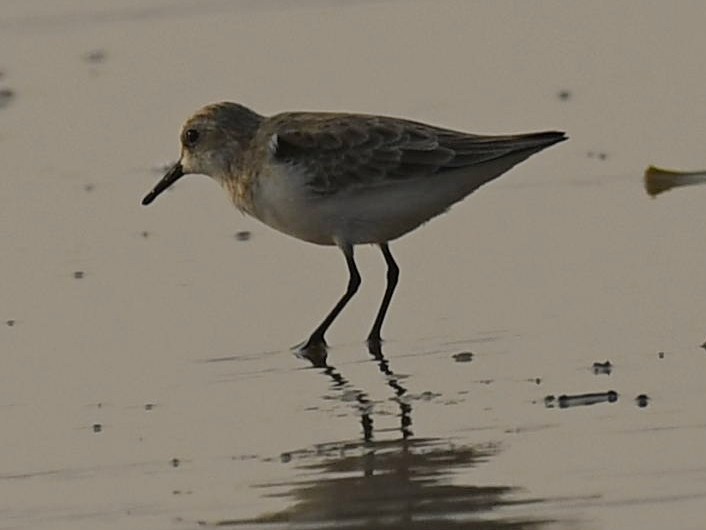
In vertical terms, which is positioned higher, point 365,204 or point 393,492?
point 365,204

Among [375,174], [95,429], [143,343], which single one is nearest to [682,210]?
[375,174]

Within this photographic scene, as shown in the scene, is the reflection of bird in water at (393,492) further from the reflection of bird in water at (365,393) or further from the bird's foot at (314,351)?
the bird's foot at (314,351)

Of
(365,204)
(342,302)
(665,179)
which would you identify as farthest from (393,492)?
(665,179)

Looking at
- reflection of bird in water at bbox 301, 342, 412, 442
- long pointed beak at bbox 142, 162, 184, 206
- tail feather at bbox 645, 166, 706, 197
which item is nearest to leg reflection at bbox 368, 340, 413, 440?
reflection of bird in water at bbox 301, 342, 412, 442

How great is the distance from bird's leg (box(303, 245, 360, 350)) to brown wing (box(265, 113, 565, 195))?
0.28 metres

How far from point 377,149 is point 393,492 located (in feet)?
7.99

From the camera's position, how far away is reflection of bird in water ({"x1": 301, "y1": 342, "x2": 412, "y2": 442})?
731 centimetres

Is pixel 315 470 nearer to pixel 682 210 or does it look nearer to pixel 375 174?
pixel 375 174

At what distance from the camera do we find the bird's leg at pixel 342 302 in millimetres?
8438

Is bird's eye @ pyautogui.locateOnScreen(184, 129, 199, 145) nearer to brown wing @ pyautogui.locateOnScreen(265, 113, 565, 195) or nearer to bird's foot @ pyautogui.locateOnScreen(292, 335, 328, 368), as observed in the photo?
brown wing @ pyautogui.locateOnScreen(265, 113, 565, 195)

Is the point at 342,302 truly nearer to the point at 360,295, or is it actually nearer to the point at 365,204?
the point at 365,204

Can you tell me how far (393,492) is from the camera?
658 cm

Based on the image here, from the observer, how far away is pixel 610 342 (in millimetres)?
7984

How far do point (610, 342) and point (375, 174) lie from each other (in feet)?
4.07
